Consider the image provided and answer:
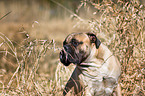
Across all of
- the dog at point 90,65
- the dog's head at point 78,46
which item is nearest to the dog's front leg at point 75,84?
the dog at point 90,65

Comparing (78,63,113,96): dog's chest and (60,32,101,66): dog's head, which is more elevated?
(60,32,101,66): dog's head

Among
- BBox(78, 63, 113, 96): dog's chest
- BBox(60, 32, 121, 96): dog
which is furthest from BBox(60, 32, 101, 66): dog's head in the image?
BBox(78, 63, 113, 96): dog's chest

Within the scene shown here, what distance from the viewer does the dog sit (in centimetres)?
265

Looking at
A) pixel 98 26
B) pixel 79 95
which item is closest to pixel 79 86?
pixel 79 95

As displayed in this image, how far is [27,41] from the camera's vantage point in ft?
8.15

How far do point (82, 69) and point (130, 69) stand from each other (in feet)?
2.58

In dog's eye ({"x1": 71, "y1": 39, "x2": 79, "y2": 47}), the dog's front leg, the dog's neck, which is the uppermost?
dog's eye ({"x1": 71, "y1": 39, "x2": 79, "y2": 47})

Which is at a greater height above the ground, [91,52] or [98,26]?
[98,26]

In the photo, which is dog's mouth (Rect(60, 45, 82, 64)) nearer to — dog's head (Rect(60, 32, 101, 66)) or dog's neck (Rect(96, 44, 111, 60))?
dog's head (Rect(60, 32, 101, 66))

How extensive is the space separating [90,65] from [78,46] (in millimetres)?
256

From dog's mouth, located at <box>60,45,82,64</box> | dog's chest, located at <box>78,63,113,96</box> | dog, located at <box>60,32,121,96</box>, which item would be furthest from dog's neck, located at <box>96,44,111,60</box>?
dog's mouth, located at <box>60,45,82,64</box>

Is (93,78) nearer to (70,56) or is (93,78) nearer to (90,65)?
(90,65)

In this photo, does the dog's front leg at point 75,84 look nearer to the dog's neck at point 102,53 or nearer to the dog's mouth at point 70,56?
the dog's mouth at point 70,56

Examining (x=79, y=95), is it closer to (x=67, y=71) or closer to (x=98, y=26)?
(x=67, y=71)
